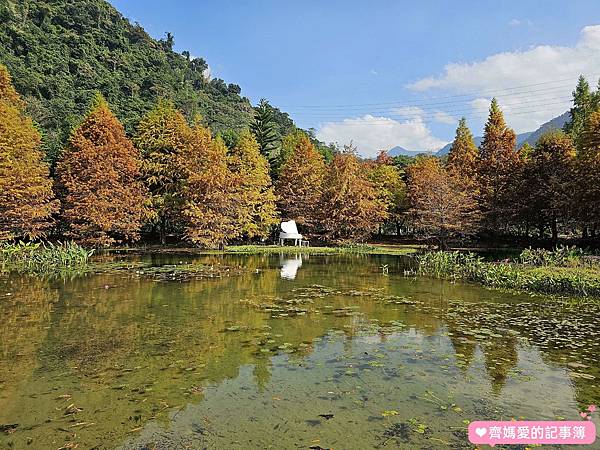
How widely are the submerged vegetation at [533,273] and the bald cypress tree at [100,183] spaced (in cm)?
1839

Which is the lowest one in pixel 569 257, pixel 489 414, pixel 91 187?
pixel 489 414

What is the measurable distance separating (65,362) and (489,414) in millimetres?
5751

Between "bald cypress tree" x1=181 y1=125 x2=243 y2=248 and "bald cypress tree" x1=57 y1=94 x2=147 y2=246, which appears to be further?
"bald cypress tree" x1=181 y1=125 x2=243 y2=248

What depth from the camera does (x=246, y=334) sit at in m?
8.16

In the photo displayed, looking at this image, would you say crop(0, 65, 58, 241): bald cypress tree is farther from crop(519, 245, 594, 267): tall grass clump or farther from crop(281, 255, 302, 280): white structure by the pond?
crop(519, 245, 594, 267): tall grass clump

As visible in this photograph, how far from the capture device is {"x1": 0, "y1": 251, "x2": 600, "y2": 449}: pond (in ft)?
14.3

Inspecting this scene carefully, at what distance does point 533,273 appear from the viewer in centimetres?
1444

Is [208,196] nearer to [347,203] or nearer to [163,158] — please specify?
[163,158]

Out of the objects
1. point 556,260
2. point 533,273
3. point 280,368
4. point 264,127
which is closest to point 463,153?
point 264,127

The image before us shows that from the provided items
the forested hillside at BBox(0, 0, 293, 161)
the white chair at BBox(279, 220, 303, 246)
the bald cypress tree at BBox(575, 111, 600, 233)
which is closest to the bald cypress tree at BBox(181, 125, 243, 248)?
the white chair at BBox(279, 220, 303, 246)

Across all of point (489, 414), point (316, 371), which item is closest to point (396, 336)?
point (316, 371)

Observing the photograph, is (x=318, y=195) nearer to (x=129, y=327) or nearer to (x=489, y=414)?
(x=129, y=327)

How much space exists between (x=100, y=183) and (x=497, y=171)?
28.3 meters

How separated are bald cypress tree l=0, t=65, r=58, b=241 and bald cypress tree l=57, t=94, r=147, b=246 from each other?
75.7 inches
